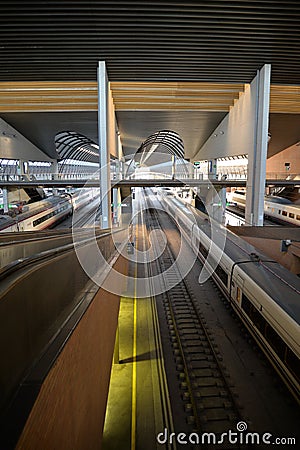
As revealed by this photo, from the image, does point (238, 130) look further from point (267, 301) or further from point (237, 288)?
point (267, 301)

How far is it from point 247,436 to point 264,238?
7468 millimetres

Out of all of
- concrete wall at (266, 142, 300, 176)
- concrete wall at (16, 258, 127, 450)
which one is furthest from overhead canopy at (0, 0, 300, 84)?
concrete wall at (266, 142, 300, 176)

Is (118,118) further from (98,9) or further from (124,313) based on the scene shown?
(124,313)

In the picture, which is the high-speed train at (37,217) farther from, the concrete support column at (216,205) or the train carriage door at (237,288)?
the concrete support column at (216,205)

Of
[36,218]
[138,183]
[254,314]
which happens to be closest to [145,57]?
[138,183]

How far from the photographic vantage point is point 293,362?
166 inches

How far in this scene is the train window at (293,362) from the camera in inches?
162

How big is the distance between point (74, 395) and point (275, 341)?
363cm

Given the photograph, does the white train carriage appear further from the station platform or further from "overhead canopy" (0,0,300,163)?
the station platform

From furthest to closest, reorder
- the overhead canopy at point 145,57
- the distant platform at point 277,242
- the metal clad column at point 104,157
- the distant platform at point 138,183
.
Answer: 1. the distant platform at point 138,183
2. the metal clad column at point 104,157
3. the overhead canopy at point 145,57
4. the distant platform at point 277,242

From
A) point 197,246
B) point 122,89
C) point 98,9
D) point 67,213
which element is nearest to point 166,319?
point 197,246

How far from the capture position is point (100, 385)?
12.0ft

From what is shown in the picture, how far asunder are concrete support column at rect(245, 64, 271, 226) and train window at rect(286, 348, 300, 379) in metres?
10.1

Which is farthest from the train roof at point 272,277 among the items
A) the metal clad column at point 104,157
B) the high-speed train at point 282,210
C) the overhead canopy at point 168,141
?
the overhead canopy at point 168,141
